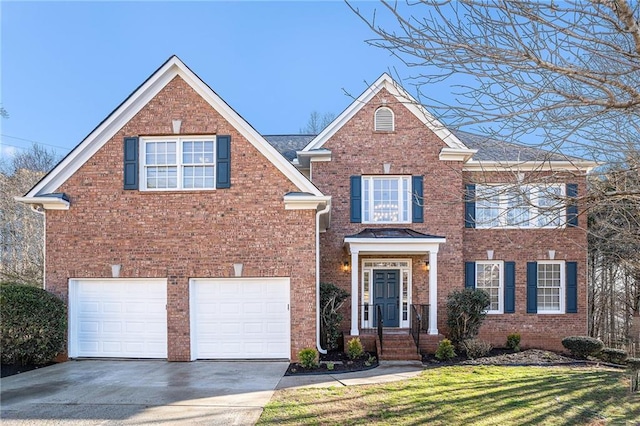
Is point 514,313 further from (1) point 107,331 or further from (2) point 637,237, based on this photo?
Answer: (1) point 107,331

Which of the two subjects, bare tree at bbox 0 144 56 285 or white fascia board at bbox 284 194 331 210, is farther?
bare tree at bbox 0 144 56 285

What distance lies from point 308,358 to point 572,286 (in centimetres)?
1015

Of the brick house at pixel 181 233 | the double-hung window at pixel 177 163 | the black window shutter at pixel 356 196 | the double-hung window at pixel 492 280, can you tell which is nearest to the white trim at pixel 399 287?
the black window shutter at pixel 356 196

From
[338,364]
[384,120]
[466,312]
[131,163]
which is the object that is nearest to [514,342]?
[466,312]

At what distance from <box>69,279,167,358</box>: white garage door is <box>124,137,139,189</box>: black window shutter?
2.47 m

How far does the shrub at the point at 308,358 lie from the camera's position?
918 centimetres

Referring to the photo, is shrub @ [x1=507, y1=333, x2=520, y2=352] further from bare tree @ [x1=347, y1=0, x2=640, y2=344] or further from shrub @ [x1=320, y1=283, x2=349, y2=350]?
bare tree @ [x1=347, y1=0, x2=640, y2=344]

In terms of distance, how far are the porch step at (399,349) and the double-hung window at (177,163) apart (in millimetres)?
6391

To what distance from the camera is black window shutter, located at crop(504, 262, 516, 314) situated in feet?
45.2

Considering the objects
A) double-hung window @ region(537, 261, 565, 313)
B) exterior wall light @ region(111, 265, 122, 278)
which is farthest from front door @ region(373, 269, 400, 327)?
exterior wall light @ region(111, 265, 122, 278)

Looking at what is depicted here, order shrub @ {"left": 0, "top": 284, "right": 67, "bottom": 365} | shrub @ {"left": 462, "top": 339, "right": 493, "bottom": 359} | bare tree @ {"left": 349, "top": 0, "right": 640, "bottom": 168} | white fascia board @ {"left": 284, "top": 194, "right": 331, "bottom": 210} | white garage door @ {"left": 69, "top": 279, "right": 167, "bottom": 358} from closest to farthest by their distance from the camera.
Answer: bare tree @ {"left": 349, "top": 0, "right": 640, "bottom": 168} → shrub @ {"left": 0, "top": 284, "right": 67, "bottom": 365} → white fascia board @ {"left": 284, "top": 194, "right": 331, "bottom": 210} → white garage door @ {"left": 69, "top": 279, "right": 167, "bottom": 358} → shrub @ {"left": 462, "top": 339, "right": 493, "bottom": 359}

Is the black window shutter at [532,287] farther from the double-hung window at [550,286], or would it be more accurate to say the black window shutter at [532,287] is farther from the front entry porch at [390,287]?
the front entry porch at [390,287]

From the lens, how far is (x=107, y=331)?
10.1m

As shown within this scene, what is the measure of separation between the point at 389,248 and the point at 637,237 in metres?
6.77
